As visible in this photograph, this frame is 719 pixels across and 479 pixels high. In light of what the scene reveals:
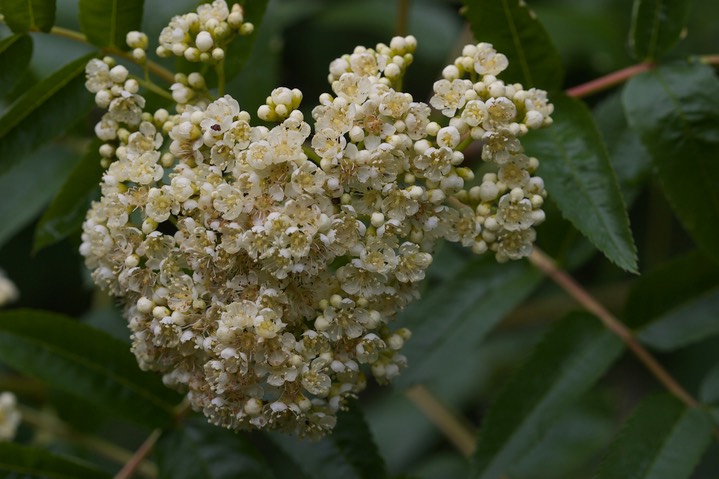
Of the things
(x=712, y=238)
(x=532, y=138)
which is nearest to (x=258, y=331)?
(x=532, y=138)

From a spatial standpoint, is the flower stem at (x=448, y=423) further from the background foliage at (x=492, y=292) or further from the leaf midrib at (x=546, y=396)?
the leaf midrib at (x=546, y=396)

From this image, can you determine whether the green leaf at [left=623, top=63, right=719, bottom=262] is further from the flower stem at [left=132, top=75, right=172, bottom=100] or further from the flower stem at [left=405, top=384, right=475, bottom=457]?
the flower stem at [left=405, top=384, right=475, bottom=457]

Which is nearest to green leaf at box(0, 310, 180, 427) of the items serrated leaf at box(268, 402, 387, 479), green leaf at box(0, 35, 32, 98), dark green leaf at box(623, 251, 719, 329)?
serrated leaf at box(268, 402, 387, 479)

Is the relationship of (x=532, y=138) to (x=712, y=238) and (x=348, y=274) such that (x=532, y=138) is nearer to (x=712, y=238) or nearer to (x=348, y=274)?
(x=712, y=238)

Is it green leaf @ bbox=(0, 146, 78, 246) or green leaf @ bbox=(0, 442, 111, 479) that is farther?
green leaf @ bbox=(0, 146, 78, 246)

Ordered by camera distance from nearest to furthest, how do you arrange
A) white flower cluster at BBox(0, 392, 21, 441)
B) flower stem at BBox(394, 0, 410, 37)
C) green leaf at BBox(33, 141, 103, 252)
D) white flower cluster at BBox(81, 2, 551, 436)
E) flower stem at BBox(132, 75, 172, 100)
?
white flower cluster at BBox(81, 2, 551, 436)
flower stem at BBox(132, 75, 172, 100)
green leaf at BBox(33, 141, 103, 252)
white flower cluster at BBox(0, 392, 21, 441)
flower stem at BBox(394, 0, 410, 37)

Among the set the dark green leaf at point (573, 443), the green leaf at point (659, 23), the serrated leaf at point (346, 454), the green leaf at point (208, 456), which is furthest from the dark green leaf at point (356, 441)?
A: the green leaf at point (659, 23)
